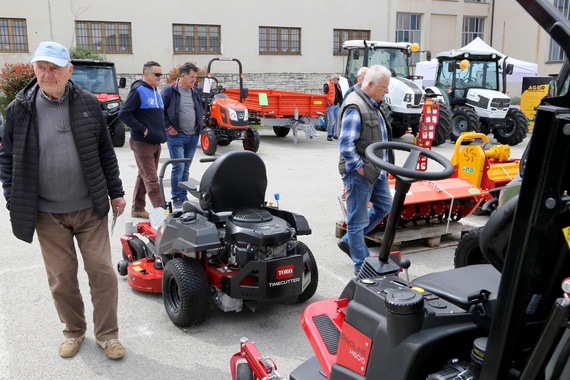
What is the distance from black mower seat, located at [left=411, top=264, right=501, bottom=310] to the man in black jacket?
2112 mm

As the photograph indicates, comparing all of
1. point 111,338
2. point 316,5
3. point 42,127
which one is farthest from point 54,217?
point 316,5

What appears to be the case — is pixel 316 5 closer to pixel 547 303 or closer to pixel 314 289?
pixel 314 289

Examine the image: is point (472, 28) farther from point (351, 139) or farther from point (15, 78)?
point (351, 139)

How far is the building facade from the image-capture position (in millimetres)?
20703

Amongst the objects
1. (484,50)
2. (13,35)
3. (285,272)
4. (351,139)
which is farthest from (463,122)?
(13,35)

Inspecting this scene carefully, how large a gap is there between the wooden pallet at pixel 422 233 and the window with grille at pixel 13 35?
18.6m

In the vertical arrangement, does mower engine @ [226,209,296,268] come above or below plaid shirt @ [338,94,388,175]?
below

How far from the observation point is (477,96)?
47.8 feet

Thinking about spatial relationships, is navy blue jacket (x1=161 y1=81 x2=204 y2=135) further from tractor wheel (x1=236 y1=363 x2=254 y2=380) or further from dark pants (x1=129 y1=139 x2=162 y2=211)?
tractor wheel (x1=236 y1=363 x2=254 y2=380)

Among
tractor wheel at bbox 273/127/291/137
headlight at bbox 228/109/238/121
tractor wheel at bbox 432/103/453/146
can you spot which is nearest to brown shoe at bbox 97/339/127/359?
headlight at bbox 228/109/238/121

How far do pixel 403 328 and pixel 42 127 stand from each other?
2411 mm

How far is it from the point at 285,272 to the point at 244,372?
1.20m

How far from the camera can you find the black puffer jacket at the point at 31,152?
10.4 ft

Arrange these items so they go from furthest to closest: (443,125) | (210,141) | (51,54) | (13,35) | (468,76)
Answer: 1. (13,35)
2. (468,76)
3. (443,125)
4. (210,141)
5. (51,54)
